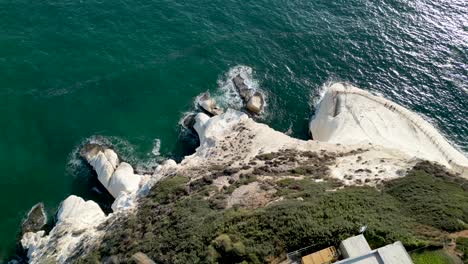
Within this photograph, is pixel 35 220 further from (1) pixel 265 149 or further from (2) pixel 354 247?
(2) pixel 354 247

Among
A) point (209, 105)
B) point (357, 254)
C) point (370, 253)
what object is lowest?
point (357, 254)

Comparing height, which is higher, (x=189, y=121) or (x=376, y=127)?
(x=376, y=127)

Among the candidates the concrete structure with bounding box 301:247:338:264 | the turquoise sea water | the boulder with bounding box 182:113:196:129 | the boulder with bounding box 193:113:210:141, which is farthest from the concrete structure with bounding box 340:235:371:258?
the boulder with bounding box 182:113:196:129

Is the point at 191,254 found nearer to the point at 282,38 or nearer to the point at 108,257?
the point at 108,257

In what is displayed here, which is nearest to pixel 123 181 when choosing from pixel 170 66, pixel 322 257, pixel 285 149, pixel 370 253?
pixel 285 149

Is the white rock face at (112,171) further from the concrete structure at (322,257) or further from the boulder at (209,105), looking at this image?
the concrete structure at (322,257)

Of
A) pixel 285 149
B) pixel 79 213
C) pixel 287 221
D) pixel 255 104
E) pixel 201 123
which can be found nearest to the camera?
pixel 287 221
